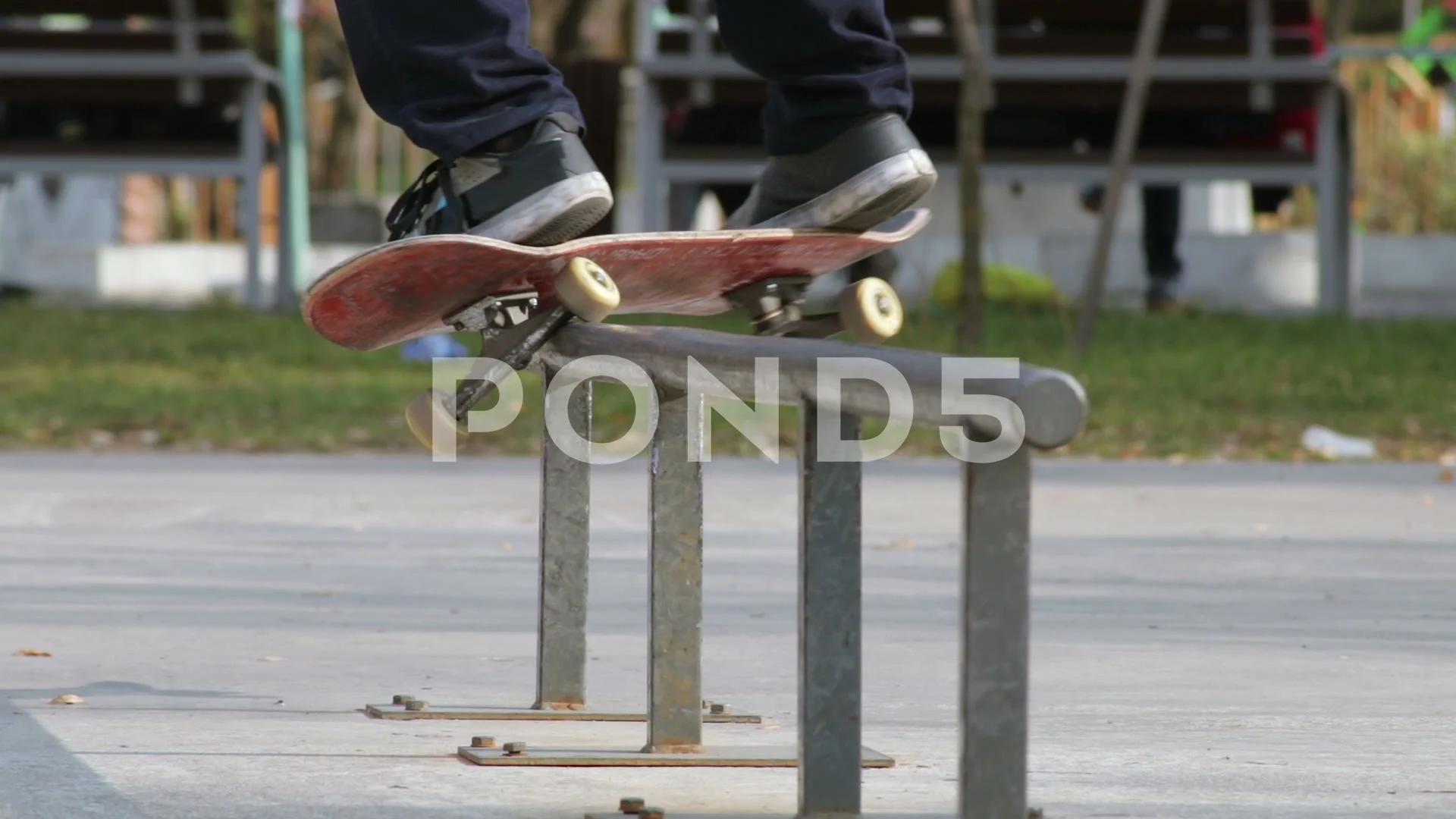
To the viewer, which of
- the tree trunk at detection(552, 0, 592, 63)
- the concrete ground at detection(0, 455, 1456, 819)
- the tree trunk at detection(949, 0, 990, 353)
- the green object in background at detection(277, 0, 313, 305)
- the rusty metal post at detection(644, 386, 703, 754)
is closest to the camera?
the concrete ground at detection(0, 455, 1456, 819)

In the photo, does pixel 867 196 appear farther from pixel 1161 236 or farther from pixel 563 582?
pixel 1161 236

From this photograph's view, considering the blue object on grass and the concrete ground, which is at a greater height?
the concrete ground

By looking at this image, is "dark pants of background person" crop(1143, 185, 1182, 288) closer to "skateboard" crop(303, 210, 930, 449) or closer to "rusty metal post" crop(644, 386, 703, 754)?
"skateboard" crop(303, 210, 930, 449)

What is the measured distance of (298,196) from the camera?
11.2 metres

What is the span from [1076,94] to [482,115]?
7199mm

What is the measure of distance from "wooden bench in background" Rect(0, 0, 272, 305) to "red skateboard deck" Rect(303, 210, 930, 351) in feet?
24.1

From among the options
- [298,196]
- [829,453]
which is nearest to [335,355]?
[298,196]

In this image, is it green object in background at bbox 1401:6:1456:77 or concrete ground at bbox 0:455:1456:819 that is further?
green object in background at bbox 1401:6:1456:77

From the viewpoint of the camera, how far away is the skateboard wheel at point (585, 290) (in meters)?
2.49

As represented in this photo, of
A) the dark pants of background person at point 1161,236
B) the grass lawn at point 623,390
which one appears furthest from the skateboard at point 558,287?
the dark pants of background person at point 1161,236

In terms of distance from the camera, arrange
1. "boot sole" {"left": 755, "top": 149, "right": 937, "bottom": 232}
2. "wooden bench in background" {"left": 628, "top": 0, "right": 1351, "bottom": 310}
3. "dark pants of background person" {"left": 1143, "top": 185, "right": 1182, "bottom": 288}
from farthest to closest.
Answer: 1. "dark pants of background person" {"left": 1143, "top": 185, "right": 1182, "bottom": 288}
2. "wooden bench in background" {"left": 628, "top": 0, "right": 1351, "bottom": 310}
3. "boot sole" {"left": 755, "top": 149, "right": 937, "bottom": 232}

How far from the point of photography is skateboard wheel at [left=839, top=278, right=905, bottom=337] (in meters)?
2.57

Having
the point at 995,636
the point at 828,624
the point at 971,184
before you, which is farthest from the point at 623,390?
the point at 995,636

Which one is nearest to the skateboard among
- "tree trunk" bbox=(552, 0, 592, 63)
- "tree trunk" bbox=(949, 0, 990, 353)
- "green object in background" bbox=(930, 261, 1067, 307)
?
"tree trunk" bbox=(949, 0, 990, 353)
